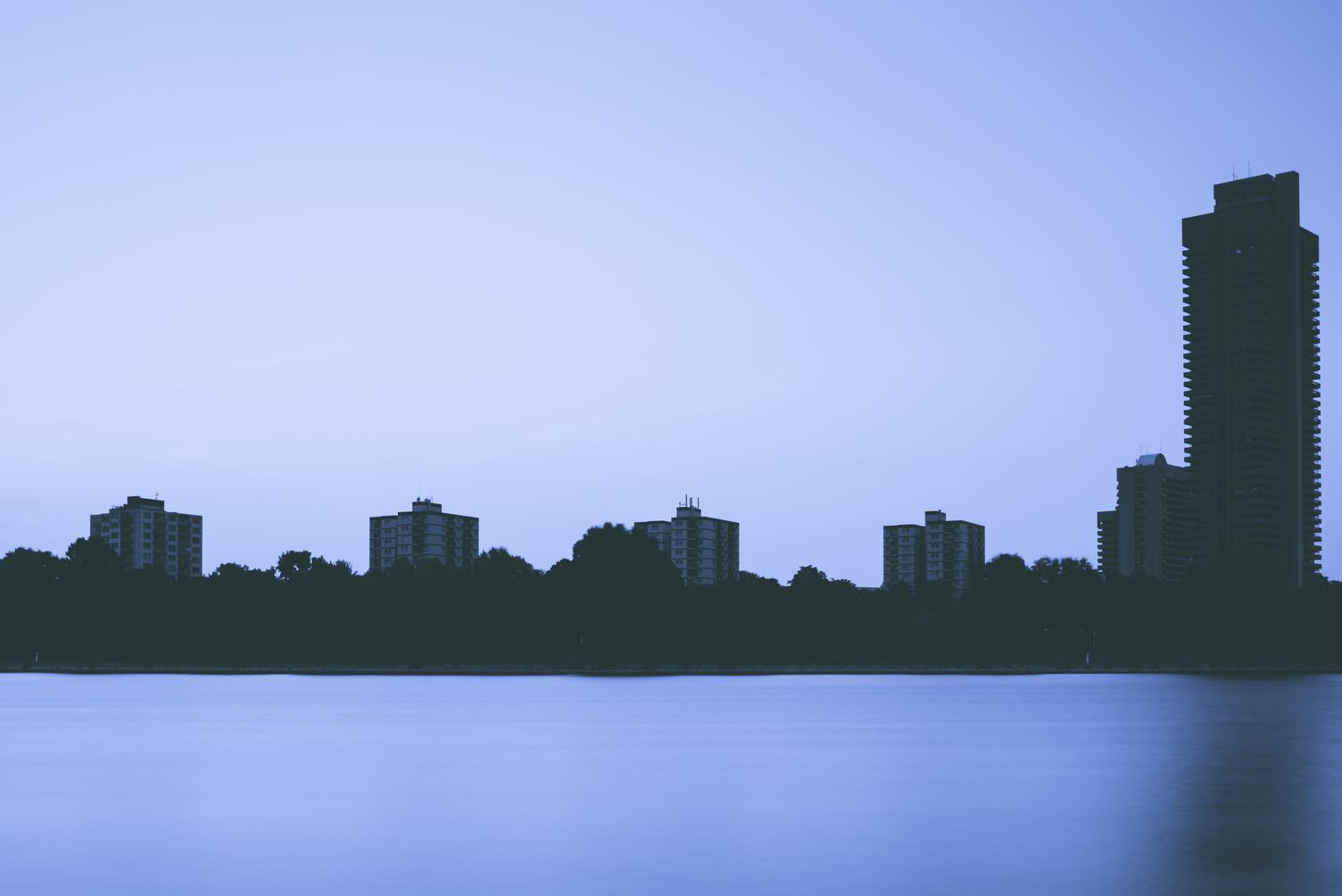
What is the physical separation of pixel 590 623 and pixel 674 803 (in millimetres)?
133390

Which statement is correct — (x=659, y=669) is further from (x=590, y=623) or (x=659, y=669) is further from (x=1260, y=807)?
(x=1260, y=807)

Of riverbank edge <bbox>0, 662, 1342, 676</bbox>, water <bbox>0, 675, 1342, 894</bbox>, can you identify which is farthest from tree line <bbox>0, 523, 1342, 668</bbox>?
water <bbox>0, 675, 1342, 894</bbox>

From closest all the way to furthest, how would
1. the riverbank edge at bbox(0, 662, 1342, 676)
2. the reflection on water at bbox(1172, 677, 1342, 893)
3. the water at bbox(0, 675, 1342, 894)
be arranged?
the reflection on water at bbox(1172, 677, 1342, 893), the water at bbox(0, 675, 1342, 894), the riverbank edge at bbox(0, 662, 1342, 676)

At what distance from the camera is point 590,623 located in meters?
171

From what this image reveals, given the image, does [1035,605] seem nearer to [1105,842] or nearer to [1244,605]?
[1244,605]

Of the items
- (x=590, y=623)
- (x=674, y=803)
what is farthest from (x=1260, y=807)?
(x=590, y=623)

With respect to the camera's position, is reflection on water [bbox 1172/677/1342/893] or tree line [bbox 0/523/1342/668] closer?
reflection on water [bbox 1172/677/1342/893]

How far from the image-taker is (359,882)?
2519 centimetres

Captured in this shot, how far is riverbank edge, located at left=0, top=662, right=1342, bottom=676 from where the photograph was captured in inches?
6752

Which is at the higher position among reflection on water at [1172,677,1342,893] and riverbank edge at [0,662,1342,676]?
reflection on water at [1172,677,1342,893]

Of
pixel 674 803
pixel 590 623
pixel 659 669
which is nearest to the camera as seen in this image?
pixel 674 803

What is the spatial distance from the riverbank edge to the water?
85.5m

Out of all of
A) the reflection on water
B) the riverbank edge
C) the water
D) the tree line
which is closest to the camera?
the reflection on water

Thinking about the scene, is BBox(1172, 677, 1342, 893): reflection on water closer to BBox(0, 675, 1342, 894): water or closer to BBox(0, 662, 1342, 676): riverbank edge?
BBox(0, 675, 1342, 894): water
